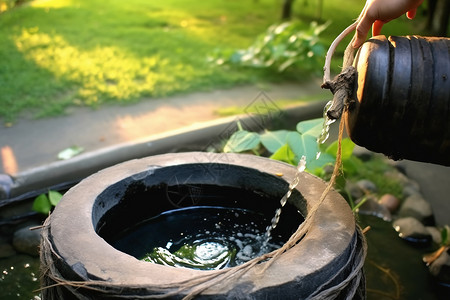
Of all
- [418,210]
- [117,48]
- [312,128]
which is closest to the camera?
[312,128]

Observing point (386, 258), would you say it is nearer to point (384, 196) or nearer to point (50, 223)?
point (384, 196)

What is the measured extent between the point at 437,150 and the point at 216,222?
1.11 m

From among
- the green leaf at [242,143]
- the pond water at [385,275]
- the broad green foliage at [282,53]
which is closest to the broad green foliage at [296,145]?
the green leaf at [242,143]

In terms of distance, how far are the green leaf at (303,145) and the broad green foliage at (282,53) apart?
11.3ft

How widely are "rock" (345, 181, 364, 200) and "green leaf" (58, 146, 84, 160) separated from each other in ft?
7.48

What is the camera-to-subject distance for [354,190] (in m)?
4.12

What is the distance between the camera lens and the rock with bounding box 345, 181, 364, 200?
4.09 m

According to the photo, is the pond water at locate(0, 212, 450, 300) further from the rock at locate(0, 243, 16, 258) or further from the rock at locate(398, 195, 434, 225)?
the rock at locate(398, 195, 434, 225)

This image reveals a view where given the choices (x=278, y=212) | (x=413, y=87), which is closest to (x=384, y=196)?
(x=278, y=212)

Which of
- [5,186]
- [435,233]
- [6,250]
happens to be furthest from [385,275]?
[5,186]

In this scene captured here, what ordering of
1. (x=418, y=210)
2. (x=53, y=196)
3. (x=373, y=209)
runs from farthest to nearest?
(x=373, y=209)
(x=418, y=210)
(x=53, y=196)

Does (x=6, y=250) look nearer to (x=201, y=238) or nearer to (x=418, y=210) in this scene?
(x=201, y=238)

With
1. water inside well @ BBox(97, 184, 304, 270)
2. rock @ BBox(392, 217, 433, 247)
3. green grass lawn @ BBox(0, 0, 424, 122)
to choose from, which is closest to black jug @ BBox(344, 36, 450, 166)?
water inside well @ BBox(97, 184, 304, 270)

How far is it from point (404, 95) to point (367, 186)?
105 inches
